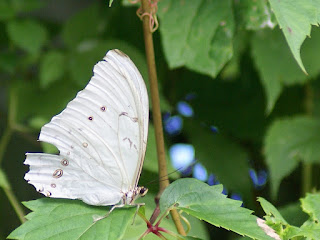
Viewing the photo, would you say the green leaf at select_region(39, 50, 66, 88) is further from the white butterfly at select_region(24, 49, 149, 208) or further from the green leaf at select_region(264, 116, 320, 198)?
the white butterfly at select_region(24, 49, 149, 208)

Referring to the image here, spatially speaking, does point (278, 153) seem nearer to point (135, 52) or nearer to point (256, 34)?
point (256, 34)

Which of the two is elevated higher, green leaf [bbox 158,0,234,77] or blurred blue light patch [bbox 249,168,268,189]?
green leaf [bbox 158,0,234,77]

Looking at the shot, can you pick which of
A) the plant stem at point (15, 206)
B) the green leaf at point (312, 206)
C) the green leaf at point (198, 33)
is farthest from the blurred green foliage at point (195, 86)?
the green leaf at point (312, 206)

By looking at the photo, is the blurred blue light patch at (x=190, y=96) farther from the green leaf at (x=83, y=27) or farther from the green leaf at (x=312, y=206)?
the green leaf at (x=312, y=206)

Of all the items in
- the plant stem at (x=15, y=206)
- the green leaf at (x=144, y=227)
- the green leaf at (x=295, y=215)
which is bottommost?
the green leaf at (x=295, y=215)

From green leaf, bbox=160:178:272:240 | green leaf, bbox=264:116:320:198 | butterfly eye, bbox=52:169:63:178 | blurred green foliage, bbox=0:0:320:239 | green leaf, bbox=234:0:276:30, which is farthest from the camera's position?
green leaf, bbox=264:116:320:198

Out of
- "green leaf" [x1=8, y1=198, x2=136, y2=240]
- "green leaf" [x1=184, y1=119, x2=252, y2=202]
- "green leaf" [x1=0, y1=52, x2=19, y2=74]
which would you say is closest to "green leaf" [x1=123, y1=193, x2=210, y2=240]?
"green leaf" [x1=8, y1=198, x2=136, y2=240]
